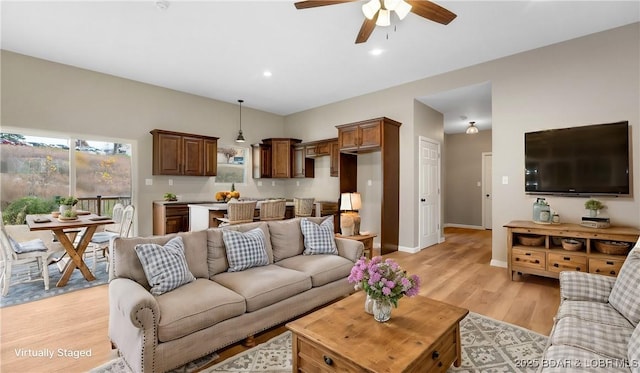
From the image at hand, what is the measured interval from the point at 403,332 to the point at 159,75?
5.44 metres

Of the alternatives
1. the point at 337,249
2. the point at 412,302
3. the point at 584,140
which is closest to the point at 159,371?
the point at 412,302

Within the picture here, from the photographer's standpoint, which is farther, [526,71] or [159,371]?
[526,71]

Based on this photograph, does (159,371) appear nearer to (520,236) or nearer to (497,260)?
(520,236)

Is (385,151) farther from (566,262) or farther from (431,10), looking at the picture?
(566,262)

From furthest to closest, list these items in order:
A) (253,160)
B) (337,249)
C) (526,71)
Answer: (253,160), (526,71), (337,249)

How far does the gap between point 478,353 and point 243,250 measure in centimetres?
209

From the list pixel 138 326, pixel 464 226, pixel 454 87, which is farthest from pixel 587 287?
pixel 464 226

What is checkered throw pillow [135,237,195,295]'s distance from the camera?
2.15 meters

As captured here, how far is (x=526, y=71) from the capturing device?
414 centimetres

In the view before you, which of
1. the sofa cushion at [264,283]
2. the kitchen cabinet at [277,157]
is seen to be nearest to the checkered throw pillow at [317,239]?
the sofa cushion at [264,283]

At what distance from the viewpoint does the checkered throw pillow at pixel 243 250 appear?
271 cm

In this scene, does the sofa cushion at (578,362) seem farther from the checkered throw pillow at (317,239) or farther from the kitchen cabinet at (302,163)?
the kitchen cabinet at (302,163)

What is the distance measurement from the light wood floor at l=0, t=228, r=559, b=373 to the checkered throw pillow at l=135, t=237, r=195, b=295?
0.63 metres

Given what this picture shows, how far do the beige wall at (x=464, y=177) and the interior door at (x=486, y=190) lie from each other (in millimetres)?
89
